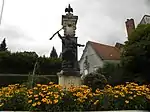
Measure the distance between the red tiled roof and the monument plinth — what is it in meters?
22.6

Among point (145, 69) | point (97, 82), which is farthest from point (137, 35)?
point (97, 82)

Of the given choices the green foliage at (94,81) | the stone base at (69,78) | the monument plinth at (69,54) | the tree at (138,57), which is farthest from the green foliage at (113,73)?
the green foliage at (94,81)

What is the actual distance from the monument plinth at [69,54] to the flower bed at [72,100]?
3394mm

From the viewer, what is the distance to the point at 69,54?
8.99 m

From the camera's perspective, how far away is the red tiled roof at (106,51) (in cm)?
3244

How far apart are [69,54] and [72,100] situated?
4.59 m

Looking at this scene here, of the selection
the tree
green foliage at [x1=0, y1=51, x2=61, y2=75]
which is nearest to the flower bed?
the tree

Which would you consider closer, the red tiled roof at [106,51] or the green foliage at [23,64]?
the green foliage at [23,64]

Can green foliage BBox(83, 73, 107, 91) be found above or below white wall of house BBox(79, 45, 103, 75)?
below

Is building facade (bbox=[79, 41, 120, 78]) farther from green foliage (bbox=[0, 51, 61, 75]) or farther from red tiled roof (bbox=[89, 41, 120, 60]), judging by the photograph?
A: green foliage (bbox=[0, 51, 61, 75])

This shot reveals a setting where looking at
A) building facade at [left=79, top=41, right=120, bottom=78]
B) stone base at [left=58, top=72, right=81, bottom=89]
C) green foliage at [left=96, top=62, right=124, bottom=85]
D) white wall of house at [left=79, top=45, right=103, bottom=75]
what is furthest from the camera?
white wall of house at [left=79, top=45, right=103, bottom=75]

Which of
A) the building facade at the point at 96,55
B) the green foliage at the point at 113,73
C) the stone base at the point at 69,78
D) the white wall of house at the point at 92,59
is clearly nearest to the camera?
the stone base at the point at 69,78

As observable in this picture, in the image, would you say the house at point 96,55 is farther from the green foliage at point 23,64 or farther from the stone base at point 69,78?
the stone base at point 69,78

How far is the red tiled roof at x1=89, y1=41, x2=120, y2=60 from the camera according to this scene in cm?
3244
